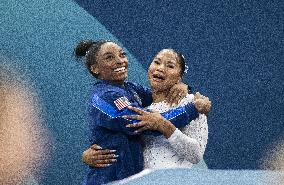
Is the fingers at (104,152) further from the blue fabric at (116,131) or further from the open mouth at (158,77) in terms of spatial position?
the open mouth at (158,77)

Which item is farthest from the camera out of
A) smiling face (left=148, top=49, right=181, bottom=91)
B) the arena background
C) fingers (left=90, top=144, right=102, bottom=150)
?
the arena background

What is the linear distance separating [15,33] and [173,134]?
1575 millimetres

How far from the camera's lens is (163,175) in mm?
1595

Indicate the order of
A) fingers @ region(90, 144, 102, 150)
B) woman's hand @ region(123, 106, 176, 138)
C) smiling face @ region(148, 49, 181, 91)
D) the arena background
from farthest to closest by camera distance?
the arena background → smiling face @ region(148, 49, 181, 91) → fingers @ region(90, 144, 102, 150) → woman's hand @ region(123, 106, 176, 138)

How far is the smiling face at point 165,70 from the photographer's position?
2225 mm

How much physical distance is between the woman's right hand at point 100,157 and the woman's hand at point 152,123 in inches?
5.3

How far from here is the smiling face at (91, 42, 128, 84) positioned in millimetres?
2178

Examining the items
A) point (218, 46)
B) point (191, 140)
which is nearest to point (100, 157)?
point (191, 140)

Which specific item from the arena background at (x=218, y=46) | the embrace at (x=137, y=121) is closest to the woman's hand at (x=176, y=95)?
the embrace at (x=137, y=121)

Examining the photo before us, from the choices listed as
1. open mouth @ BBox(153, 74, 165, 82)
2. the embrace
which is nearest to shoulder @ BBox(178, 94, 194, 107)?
the embrace

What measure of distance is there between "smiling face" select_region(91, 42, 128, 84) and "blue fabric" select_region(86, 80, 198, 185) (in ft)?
0.19

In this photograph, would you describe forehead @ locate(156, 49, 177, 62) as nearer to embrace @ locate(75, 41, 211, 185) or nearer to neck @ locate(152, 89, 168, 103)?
embrace @ locate(75, 41, 211, 185)

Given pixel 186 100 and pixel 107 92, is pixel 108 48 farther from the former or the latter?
pixel 186 100

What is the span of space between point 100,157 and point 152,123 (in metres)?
0.23
